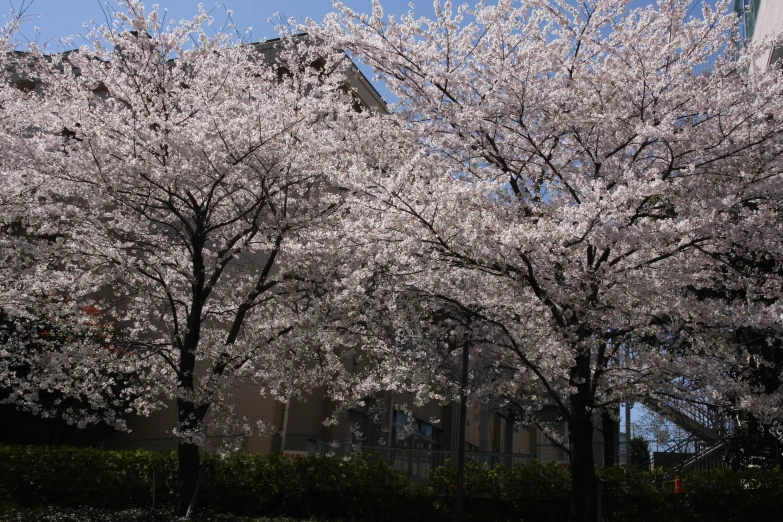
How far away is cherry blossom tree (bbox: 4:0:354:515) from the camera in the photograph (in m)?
9.66

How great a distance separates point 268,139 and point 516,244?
13.1 feet

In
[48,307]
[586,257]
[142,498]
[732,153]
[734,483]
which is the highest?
[732,153]

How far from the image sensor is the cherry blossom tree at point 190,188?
9.66 meters

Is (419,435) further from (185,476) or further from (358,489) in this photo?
(185,476)

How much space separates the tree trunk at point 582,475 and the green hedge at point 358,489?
204 centimetres

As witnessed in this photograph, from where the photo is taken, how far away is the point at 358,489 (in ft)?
39.2

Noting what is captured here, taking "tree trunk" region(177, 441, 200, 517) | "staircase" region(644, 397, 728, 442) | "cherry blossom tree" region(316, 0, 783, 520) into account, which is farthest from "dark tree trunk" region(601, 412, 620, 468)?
"tree trunk" region(177, 441, 200, 517)

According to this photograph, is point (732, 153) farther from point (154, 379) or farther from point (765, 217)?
point (154, 379)

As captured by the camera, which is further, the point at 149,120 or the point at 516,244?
the point at 149,120

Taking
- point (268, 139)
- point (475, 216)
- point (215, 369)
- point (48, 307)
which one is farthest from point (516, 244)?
point (48, 307)

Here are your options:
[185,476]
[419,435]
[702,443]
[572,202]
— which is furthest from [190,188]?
[702,443]

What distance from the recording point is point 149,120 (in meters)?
9.66

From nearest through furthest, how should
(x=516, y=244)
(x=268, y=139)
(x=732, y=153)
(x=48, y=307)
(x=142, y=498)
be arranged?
(x=516, y=244), (x=732, y=153), (x=268, y=139), (x=48, y=307), (x=142, y=498)

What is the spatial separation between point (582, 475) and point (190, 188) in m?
6.79
